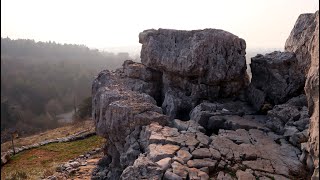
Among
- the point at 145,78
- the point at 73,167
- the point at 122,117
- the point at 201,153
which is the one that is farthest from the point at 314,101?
the point at 73,167

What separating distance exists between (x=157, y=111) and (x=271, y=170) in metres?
6.61

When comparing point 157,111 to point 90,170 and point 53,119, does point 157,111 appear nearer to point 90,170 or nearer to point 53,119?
point 90,170

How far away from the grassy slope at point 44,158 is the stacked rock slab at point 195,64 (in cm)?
913

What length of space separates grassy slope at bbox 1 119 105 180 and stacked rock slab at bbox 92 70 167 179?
5.50 metres

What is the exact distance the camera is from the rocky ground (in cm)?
1128

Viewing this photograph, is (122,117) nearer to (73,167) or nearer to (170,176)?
(170,176)

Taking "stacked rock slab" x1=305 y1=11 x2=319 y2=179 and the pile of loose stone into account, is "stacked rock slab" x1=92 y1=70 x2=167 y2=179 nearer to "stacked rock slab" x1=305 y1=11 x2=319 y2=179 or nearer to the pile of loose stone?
the pile of loose stone

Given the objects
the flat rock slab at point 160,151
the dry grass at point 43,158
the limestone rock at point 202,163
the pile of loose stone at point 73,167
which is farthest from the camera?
the dry grass at point 43,158

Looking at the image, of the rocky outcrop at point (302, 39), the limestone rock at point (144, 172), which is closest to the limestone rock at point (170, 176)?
the limestone rock at point (144, 172)

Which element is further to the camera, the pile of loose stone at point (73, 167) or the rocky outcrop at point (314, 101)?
the pile of loose stone at point (73, 167)

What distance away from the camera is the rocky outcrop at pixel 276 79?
17.7 m

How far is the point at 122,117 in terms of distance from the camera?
52.4ft

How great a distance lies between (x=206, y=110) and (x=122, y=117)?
4396mm

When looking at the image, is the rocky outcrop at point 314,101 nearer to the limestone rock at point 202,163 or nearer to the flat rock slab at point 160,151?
the limestone rock at point 202,163
